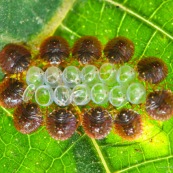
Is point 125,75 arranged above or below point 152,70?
below

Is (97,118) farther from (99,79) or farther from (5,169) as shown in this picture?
(5,169)

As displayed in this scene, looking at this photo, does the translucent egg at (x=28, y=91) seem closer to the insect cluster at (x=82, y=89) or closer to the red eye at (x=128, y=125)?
the insect cluster at (x=82, y=89)

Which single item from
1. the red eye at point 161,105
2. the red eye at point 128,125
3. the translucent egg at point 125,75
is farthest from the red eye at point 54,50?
the red eye at point 161,105

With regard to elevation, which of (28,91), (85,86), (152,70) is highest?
(152,70)

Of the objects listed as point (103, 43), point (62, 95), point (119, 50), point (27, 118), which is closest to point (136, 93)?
point (119, 50)

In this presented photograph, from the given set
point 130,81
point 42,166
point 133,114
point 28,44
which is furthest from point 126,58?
point 42,166

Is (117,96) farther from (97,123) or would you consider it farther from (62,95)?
(62,95)

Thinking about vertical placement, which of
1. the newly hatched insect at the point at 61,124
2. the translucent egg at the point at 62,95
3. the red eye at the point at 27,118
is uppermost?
the translucent egg at the point at 62,95

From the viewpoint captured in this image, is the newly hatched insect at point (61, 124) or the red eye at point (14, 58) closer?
the newly hatched insect at point (61, 124)
